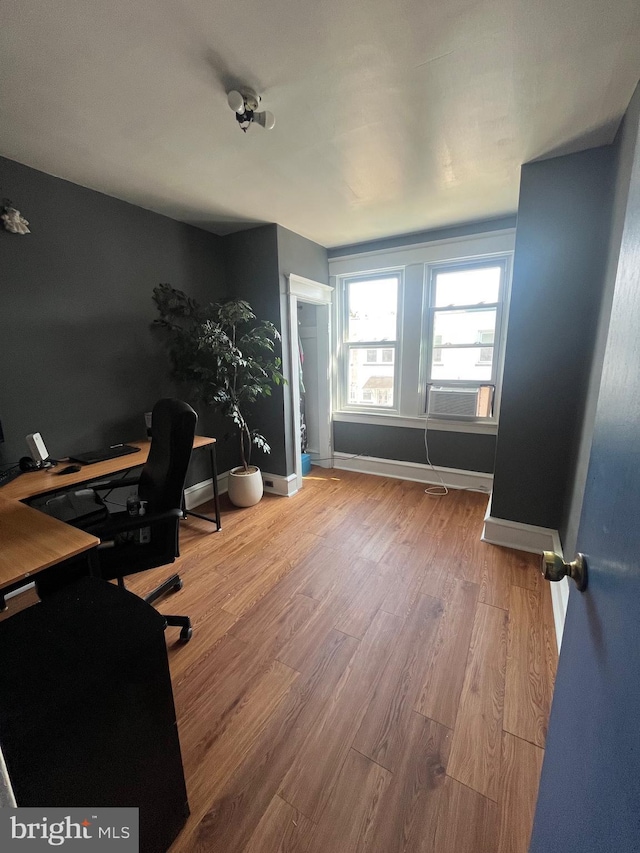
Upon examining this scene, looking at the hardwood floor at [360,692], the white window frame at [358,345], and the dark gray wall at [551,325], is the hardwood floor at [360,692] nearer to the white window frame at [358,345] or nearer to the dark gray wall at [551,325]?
the dark gray wall at [551,325]

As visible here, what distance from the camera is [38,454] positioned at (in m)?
1.97

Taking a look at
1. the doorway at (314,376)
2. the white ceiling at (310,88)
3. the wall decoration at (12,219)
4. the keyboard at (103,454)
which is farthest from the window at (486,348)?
the wall decoration at (12,219)

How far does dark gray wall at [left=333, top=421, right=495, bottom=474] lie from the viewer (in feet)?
10.8

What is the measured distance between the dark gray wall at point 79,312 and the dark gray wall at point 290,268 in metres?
0.84

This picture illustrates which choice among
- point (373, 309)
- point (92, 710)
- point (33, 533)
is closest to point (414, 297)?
point (373, 309)

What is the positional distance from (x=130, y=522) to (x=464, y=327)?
3184 mm

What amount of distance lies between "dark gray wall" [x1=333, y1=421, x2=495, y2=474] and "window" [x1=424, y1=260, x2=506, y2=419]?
258 mm

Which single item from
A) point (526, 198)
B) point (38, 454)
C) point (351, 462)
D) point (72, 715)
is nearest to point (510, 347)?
point (526, 198)

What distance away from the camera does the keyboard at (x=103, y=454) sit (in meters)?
2.09

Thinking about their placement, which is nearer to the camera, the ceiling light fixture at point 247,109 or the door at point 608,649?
the door at point 608,649

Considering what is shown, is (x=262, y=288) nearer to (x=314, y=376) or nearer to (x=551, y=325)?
(x=314, y=376)

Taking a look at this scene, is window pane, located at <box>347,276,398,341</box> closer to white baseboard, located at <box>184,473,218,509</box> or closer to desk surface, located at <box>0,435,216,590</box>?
white baseboard, located at <box>184,473,218,509</box>

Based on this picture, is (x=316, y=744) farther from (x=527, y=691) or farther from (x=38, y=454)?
(x=38, y=454)

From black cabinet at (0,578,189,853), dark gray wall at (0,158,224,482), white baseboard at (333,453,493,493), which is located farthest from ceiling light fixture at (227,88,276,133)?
white baseboard at (333,453,493,493)
